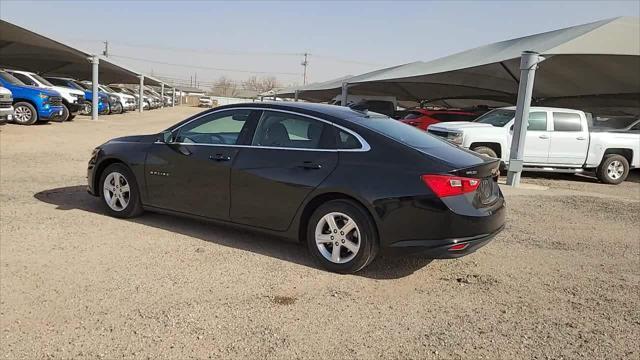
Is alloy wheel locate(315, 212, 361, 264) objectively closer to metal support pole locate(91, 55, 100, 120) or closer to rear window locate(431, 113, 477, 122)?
rear window locate(431, 113, 477, 122)

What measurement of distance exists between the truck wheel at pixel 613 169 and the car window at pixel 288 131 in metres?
10.2

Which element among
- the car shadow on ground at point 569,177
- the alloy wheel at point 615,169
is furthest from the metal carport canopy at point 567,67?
the car shadow on ground at point 569,177

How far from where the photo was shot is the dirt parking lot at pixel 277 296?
10.7 ft

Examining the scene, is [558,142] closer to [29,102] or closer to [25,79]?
[29,102]

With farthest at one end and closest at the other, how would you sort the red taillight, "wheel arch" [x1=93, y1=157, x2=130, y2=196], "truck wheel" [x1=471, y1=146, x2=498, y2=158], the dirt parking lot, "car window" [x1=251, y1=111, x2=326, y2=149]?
"truck wheel" [x1=471, y1=146, x2=498, y2=158] → "wheel arch" [x1=93, y1=157, x2=130, y2=196] → "car window" [x1=251, y1=111, x2=326, y2=149] → the red taillight → the dirt parking lot

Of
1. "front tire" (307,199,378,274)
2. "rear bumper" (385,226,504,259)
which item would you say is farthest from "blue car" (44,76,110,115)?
"rear bumper" (385,226,504,259)

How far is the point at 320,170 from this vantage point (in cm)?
461

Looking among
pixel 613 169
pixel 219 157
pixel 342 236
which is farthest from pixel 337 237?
pixel 613 169

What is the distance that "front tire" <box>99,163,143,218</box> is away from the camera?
5.86 m

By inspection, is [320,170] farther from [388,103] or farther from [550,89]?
[388,103]

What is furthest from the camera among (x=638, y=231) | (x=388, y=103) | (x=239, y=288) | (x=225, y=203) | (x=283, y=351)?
(x=388, y=103)

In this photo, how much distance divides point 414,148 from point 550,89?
18226mm

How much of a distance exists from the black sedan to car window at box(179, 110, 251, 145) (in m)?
0.01

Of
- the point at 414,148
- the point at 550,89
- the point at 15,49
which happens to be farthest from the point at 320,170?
the point at 15,49
